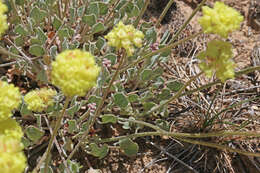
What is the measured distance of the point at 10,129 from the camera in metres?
2.29

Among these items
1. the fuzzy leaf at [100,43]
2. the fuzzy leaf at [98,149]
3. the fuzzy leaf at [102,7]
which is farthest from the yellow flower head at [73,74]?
the fuzzy leaf at [102,7]

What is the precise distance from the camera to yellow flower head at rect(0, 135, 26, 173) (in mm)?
1850

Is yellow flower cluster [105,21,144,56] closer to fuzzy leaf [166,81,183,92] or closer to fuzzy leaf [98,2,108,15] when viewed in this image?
fuzzy leaf [166,81,183,92]

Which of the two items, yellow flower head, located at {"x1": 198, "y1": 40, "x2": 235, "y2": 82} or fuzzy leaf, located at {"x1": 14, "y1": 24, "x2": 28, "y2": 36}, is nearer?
yellow flower head, located at {"x1": 198, "y1": 40, "x2": 235, "y2": 82}

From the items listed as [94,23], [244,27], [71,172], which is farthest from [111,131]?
[244,27]

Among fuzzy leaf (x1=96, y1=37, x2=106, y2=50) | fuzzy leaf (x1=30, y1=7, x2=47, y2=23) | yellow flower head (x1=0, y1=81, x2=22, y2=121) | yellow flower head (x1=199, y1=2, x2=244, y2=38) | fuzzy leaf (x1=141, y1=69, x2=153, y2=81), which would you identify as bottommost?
fuzzy leaf (x1=141, y1=69, x2=153, y2=81)

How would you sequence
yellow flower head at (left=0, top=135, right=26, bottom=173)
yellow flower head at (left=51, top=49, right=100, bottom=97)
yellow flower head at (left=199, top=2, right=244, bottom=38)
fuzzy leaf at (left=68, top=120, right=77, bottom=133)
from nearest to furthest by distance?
yellow flower head at (left=0, top=135, right=26, bottom=173)
yellow flower head at (left=51, top=49, right=100, bottom=97)
yellow flower head at (left=199, top=2, right=244, bottom=38)
fuzzy leaf at (left=68, top=120, right=77, bottom=133)

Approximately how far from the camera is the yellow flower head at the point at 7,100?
2283 millimetres

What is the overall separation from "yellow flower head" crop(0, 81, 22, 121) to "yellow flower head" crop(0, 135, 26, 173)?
1.11 ft

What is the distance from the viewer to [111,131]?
155 inches

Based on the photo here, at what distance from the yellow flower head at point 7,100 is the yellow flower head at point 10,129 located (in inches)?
2.7

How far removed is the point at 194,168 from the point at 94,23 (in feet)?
6.81

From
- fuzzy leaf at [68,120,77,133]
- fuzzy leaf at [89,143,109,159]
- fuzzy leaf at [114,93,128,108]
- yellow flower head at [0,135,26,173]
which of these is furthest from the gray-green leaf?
yellow flower head at [0,135,26,173]

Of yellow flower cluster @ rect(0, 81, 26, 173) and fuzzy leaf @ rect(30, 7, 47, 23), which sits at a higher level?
fuzzy leaf @ rect(30, 7, 47, 23)
